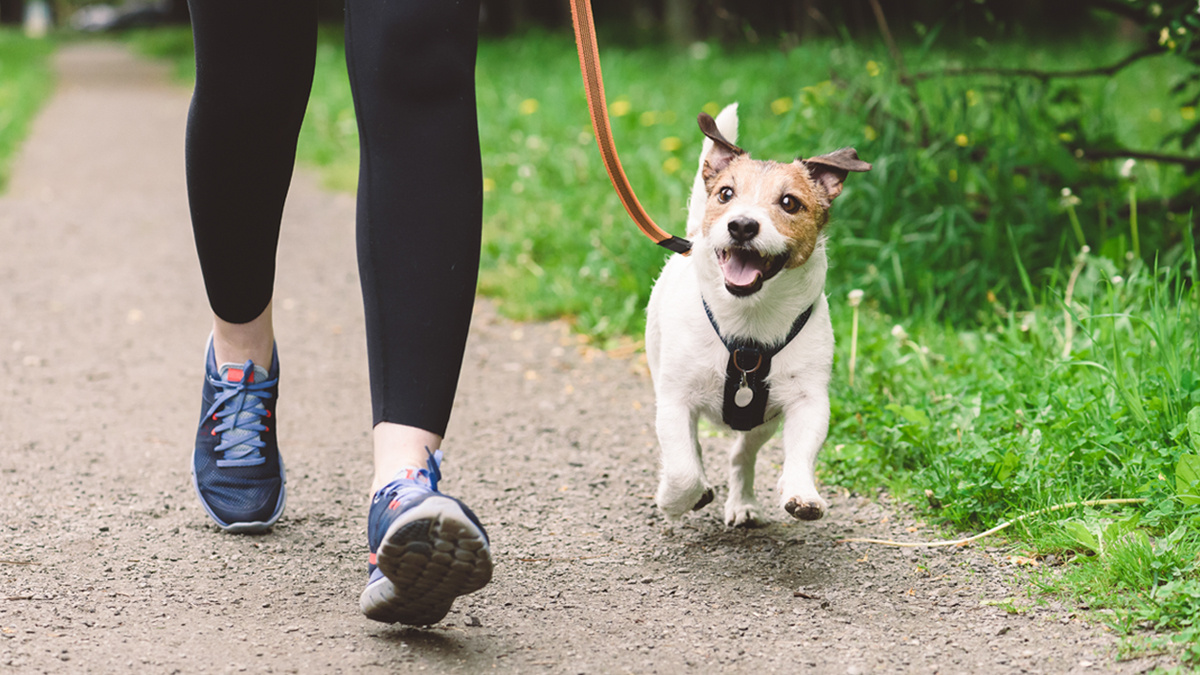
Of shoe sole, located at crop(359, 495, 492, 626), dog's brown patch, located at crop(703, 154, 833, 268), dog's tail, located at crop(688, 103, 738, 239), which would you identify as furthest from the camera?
dog's tail, located at crop(688, 103, 738, 239)

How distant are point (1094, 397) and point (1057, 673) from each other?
1117 millimetres

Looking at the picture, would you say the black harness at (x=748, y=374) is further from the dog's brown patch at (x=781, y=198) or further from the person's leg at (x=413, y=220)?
the person's leg at (x=413, y=220)

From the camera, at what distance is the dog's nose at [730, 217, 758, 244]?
2.43m

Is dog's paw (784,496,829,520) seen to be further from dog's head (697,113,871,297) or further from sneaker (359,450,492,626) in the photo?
sneaker (359,450,492,626)

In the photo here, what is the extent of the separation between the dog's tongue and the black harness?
141 mm

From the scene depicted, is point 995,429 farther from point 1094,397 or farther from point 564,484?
point 564,484

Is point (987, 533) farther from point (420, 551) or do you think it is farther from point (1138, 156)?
point (1138, 156)

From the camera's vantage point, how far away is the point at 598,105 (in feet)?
8.32

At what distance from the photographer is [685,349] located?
2.59 metres

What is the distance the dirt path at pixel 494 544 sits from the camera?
2.07m

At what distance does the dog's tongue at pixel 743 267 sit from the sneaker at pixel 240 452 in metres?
1.07

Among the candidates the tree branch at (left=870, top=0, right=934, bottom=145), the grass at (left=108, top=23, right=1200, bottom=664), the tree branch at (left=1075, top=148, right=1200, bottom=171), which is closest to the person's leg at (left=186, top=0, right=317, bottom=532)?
the grass at (left=108, top=23, right=1200, bottom=664)

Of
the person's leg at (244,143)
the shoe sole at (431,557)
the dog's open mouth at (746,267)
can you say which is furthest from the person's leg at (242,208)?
the dog's open mouth at (746,267)

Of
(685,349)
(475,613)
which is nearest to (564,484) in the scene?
(685,349)
